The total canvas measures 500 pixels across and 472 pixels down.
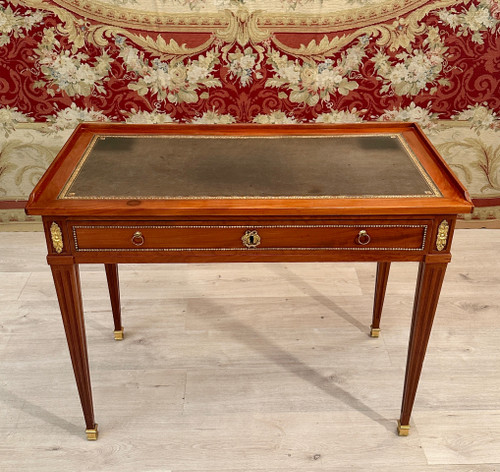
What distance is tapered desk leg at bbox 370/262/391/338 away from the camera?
2445mm

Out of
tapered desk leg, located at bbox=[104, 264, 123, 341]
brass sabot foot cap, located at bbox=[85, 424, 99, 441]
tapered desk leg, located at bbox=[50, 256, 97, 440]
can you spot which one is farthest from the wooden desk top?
brass sabot foot cap, located at bbox=[85, 424, 99, 441]

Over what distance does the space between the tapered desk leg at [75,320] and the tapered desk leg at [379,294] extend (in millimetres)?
1208

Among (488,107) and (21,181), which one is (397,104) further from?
(21,181)

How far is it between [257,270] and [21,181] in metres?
1.40

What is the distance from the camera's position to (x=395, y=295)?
286 cm

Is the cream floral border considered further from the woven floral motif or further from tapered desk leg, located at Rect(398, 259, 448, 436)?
tapered desk leg, located at Rect(398, 259, 448, 436)

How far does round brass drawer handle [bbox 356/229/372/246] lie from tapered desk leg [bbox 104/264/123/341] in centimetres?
111

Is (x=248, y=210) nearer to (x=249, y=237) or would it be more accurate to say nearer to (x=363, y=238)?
(x=249, y=237)

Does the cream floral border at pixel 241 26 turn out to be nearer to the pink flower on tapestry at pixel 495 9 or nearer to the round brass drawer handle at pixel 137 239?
the pink flower on tapestry at pixel 495 9

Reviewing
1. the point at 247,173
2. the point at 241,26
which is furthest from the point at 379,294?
the point at 241,26

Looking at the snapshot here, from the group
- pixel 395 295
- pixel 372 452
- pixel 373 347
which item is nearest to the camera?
pixel 372 452

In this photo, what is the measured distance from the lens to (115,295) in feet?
8.18

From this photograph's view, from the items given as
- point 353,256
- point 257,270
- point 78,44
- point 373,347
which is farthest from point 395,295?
point 78,44

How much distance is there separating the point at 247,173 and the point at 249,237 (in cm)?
25
